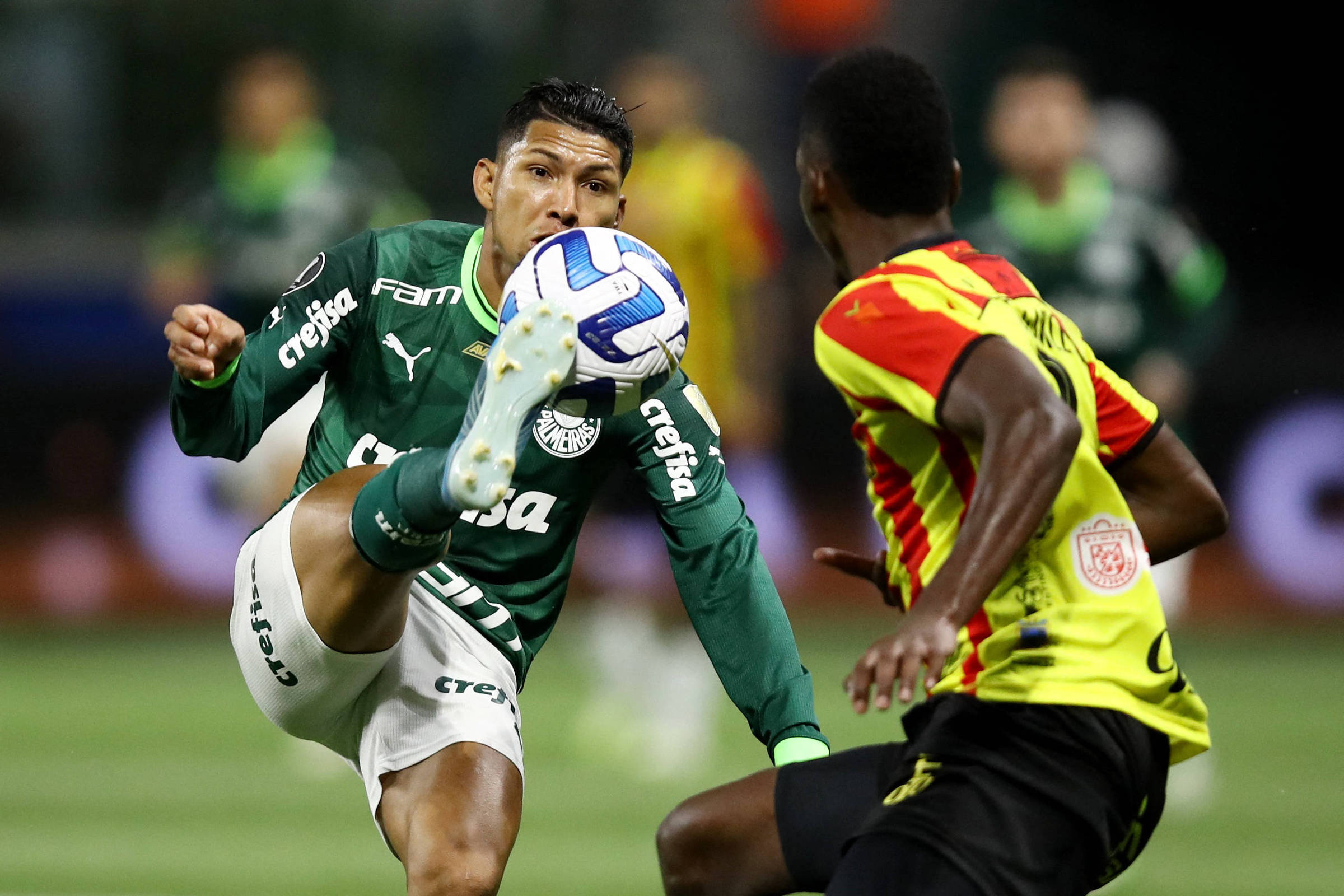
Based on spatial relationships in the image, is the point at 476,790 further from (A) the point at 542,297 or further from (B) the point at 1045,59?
(B) the point at 1045,59

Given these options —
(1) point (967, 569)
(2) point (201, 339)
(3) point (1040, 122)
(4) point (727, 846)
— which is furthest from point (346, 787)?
(1) point (967, 569)

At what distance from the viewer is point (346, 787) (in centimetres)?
740

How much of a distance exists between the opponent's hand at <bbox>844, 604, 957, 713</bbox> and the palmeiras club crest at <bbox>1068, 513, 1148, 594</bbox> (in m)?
0.44

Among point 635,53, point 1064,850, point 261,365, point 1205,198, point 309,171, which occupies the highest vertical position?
point 635,53

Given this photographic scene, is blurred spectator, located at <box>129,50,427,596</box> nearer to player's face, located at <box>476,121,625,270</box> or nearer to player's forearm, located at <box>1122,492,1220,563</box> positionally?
player's face, located at <box>476,121,625,270</box>

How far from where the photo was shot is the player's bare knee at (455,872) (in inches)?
138

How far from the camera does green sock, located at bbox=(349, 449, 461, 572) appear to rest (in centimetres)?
341

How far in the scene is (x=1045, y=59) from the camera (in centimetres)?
746

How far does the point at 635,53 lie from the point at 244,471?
13.4 ft

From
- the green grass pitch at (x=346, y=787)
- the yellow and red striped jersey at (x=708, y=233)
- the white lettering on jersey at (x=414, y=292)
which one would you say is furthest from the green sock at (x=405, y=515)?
the yellow and red striped jersey at (x=708, y=233)

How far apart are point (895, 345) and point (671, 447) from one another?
1.03 m

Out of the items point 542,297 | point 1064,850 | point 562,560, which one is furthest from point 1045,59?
point 1064,850

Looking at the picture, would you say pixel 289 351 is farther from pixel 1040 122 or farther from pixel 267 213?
pixel 267 213

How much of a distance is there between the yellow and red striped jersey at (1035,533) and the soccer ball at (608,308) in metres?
0.43
